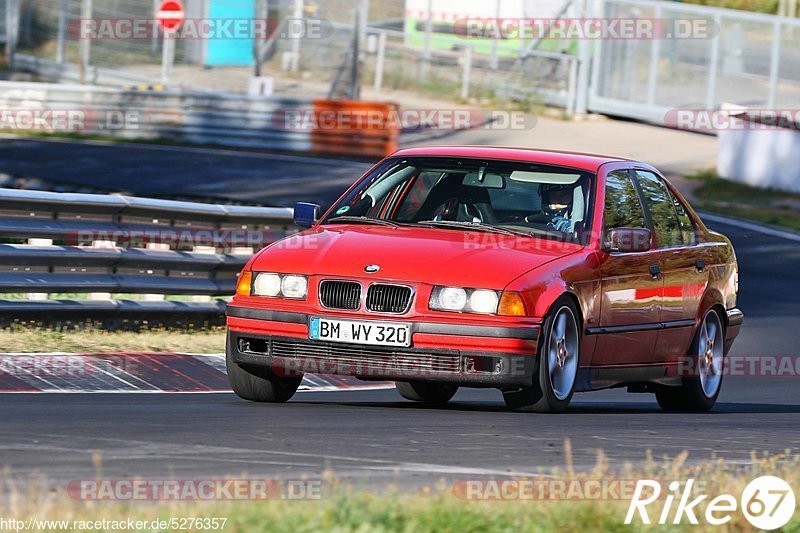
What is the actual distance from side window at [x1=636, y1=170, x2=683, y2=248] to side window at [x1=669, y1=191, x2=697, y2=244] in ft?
0.14

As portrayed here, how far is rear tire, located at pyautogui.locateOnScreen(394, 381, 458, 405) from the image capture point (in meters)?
9.91

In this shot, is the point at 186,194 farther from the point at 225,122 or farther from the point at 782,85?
the point at 782,85

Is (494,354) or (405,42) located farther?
(405,42)

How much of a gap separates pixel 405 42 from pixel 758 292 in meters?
22.5

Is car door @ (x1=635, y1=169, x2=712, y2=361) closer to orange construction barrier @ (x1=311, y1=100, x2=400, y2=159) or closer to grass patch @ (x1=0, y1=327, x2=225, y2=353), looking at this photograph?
grass patch @ (x1=0, y1=327, x2=225, y2=353)

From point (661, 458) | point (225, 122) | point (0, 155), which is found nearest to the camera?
point (661, 458)

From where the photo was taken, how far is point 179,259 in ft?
39.8

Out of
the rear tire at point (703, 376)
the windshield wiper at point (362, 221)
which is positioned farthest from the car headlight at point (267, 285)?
the rear tire at point (703, 376)

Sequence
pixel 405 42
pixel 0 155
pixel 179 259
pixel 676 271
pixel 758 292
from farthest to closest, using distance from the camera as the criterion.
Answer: pixel 405 42 → pixel 0 155 → pixel 758 292 → pixel 179 259 → pixel 676 271

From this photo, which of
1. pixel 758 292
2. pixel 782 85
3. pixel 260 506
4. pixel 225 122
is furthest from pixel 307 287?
pixel 782 85

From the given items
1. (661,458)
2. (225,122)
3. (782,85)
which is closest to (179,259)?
(661,458)

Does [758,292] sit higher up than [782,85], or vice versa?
[782,85]

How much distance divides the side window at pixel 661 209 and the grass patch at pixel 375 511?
4435 mm

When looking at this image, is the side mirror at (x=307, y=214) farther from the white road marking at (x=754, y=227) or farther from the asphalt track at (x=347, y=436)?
the white road marking at (x=754, y=227)
